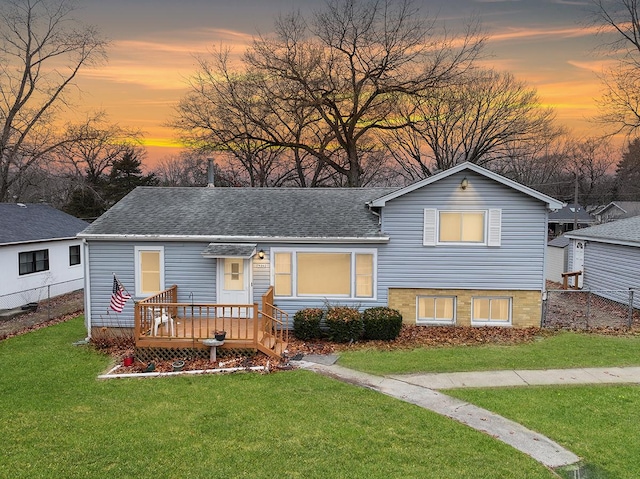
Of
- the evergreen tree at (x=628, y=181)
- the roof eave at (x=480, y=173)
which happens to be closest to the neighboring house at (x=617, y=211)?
the evergreen tree at (x=628, y=181)

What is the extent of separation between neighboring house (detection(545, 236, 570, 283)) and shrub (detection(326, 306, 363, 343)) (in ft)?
52.4

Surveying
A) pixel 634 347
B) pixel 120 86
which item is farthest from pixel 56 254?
pixel 634 347

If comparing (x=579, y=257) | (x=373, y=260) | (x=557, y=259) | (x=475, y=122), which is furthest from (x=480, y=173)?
(x=475, y=122)

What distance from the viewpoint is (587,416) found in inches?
286

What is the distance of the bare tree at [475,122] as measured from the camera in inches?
1180

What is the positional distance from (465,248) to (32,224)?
20211 mm

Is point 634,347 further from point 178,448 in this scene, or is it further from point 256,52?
point 256,52

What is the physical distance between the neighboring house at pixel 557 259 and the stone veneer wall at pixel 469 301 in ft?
36.9

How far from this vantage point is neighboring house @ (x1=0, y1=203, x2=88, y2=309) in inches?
707

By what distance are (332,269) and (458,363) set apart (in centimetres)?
476

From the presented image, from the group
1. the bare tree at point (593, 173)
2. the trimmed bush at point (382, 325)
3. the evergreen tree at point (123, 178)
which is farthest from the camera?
the bare tree at point (593, 173)

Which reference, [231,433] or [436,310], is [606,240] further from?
[231,433]

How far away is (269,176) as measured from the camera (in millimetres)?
37844

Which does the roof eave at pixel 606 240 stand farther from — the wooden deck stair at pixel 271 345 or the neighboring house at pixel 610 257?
the wooden deck stair at pixel 271 345
